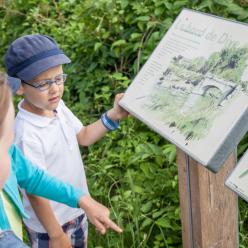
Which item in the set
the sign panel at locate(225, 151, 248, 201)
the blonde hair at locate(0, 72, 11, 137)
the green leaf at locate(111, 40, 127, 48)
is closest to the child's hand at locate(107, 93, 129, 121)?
the sign panel at locate(225, 151, 248, 201)

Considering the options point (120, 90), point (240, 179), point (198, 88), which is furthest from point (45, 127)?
point (120, 90)

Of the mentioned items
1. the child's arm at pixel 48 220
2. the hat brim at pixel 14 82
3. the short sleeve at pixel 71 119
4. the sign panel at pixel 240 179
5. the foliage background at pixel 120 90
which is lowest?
the foliage background at pixel 120 90

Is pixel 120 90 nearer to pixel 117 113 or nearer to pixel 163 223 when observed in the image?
pixel 163 223

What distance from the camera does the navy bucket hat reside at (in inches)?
80.5

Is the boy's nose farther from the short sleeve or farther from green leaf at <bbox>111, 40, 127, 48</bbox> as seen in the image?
green leaf at <bbox>111, 40, 127, 48</bbox>

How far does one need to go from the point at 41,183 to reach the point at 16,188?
0.14 meters

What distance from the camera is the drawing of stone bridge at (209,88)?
177 centimetres

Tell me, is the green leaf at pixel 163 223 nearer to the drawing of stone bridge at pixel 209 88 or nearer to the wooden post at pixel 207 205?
the wooden post at pixel 207 205

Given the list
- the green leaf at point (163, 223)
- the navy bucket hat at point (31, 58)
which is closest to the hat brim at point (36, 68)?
the navy bucket hat at point (31, 58)

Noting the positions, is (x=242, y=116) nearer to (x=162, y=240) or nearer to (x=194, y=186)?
(x=194, y=186)

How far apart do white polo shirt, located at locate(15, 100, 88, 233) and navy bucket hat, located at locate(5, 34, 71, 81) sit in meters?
0.16

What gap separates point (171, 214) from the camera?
2729mm

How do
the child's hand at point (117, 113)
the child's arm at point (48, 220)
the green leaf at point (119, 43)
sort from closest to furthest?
1. the child's arm at point (48, 220)
2. the child's hand at point (117, 113)
3. the green leaf at point (119, 43)

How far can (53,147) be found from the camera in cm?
209
